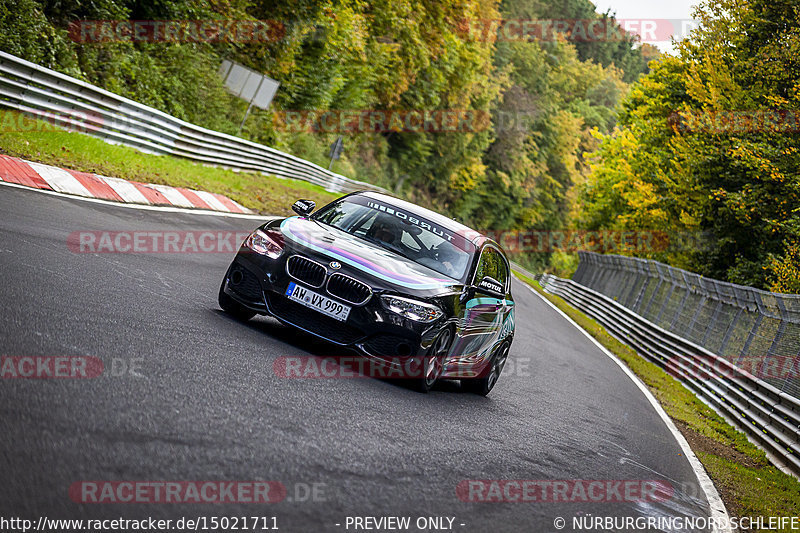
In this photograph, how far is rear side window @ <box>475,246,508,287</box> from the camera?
8.88 meters

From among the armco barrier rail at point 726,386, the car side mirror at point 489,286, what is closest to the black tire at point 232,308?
the car side mirror at point 489,286

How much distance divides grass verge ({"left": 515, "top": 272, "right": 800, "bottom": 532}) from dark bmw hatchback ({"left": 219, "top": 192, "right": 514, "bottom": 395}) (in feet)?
9.10

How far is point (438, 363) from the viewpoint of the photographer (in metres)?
7.88

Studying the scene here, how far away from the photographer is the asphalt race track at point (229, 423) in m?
4.02

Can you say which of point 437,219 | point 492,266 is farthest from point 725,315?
point 437,219

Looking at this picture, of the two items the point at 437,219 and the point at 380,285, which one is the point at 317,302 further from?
the point at 437,219

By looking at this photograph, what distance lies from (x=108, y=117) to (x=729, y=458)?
14.2 m

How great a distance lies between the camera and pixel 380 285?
7363 millimetres

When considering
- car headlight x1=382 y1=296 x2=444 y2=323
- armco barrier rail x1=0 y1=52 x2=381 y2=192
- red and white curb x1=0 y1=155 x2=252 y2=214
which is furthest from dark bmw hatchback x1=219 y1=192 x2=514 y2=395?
armco barrier rail x1=0 y1=52 x2=381 y2=192

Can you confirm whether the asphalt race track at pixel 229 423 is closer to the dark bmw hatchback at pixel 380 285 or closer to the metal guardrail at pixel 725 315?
the dark bmw hatchback at pixel 380 285

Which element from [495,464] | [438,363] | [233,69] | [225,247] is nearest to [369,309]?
[438,363]

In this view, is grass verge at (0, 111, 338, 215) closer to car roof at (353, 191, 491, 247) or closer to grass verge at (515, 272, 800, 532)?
car roof at (353, 191, 491, 247)

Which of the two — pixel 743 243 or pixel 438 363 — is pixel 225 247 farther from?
pixel 743 243

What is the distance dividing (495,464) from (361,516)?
2.19m
